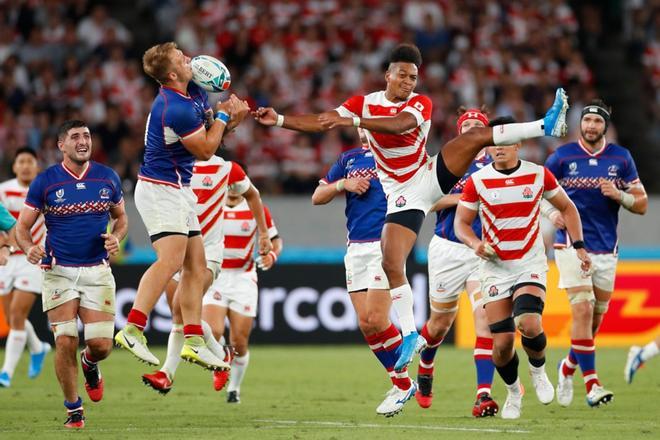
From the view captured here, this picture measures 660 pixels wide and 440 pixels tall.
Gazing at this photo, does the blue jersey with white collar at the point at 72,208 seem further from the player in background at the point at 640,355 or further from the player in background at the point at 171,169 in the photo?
the player in background at the point at 640,355

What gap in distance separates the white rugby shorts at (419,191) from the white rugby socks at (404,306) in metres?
0.67

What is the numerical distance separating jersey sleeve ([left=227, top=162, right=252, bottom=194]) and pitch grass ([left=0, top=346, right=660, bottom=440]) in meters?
2.16

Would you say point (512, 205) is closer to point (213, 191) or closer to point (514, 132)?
point (514, 132)

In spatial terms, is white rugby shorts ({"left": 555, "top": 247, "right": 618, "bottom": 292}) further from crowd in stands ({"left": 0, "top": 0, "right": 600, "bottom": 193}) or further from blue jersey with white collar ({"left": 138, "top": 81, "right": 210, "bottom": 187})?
crowd in stands ({"left": 0, "top": 0, "right": 600, "bottom": 193})

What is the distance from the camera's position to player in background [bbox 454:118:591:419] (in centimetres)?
1101

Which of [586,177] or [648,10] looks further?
[648,10]

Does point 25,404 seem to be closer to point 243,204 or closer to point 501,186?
point 243,204

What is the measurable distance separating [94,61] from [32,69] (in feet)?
3.60

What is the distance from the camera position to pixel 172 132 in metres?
10.1

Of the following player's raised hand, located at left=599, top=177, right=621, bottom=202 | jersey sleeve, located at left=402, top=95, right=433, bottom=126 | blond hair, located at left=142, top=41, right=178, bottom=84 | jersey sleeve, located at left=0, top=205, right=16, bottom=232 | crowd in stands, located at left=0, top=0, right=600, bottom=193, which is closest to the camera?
blond hair, located at left=142, top=41, right=178, bottom=84

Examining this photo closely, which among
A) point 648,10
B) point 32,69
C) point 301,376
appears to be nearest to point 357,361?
point 301,376

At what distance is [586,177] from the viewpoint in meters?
12.8

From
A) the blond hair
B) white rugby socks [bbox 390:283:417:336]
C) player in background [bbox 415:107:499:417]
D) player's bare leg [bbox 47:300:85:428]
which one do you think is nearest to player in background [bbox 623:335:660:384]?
player in background [bbox 415:107:499:417]

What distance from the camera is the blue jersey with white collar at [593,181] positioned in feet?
42.2
